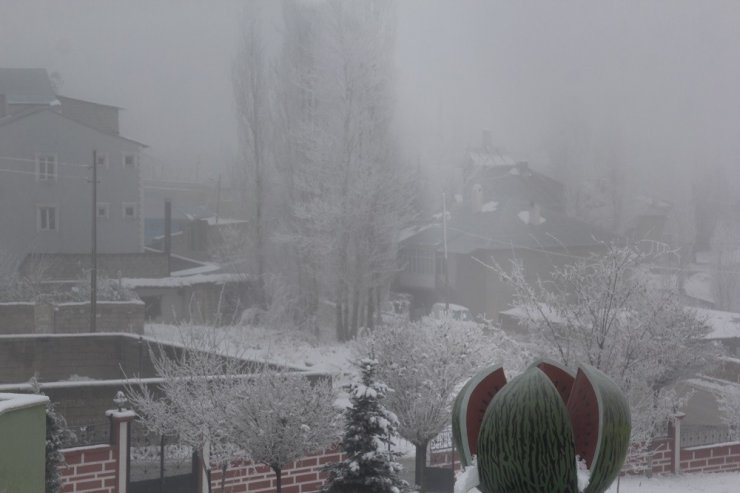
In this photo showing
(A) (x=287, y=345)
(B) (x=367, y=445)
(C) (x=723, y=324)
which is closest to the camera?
(B) (x=367, y=445)

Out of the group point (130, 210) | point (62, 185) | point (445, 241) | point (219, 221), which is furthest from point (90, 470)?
point (219, 221)

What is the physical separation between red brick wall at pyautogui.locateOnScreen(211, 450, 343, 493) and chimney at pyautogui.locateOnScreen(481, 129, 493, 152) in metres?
12.2

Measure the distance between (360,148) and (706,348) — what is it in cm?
740

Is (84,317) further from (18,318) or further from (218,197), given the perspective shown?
(218,197)

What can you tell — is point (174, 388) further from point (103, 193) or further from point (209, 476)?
point (103, 193)

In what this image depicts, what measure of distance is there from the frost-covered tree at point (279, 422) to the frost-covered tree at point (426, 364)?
1.09m

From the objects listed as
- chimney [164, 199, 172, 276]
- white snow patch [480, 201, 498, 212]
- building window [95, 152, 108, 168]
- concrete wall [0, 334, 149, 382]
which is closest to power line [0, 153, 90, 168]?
building window [95, 152, 108, 168]

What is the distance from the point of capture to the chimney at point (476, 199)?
53.2 ft

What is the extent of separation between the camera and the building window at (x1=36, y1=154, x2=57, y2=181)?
1523 cm

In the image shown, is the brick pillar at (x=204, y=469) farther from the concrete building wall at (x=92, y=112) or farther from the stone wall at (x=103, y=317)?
the concrete building wall at (x=92, y=112)

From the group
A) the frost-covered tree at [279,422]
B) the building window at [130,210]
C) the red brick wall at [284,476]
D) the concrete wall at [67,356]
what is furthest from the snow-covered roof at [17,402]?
the building window at [130,210]

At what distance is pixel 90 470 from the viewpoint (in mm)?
6086

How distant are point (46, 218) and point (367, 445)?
37.1 feet

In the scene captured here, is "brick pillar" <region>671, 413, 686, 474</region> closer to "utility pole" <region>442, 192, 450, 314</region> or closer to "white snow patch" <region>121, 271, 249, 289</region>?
"utility pole" <region>442, 192, 450, 314</region>
